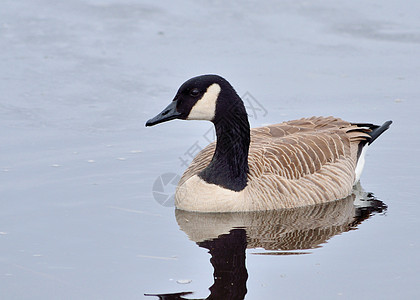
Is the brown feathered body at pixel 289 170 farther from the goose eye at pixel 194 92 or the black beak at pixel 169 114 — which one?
the goose eye at pixel 194 92

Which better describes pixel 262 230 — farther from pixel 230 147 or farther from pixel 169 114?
pixel 169 114

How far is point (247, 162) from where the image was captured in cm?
807

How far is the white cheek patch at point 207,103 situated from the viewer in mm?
7723

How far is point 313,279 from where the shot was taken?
19.8ft

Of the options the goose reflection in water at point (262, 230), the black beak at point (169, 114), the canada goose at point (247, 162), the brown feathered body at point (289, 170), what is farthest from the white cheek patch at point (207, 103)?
the goose reflection in water at point (262, 230)

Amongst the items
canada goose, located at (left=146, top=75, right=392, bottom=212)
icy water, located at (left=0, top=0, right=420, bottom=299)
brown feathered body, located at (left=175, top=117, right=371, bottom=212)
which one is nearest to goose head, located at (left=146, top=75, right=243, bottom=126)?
canada goose, located at (left=146, top=75, right=392, bottom=212)

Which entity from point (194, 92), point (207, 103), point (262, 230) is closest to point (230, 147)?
point (207, 103)

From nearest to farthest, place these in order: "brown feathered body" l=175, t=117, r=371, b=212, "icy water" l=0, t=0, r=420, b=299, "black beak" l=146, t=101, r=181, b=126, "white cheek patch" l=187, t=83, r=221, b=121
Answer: "icy water" l=0, t=0, r=420, b=299 < "black beak" l=146, t=101, r=181, b=126 < "white cheek patch" l=187, t=83, r=221, b=121 < "brown feathered body" l=175, t=117, r=371, b=212

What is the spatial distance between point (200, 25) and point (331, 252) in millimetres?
8871

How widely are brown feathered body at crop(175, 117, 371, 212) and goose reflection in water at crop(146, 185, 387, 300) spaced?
12 cm

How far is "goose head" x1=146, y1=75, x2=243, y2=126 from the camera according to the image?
7.68 m

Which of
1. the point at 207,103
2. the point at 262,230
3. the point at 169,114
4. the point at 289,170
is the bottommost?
the point at 262,230

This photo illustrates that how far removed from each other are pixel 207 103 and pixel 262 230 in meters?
1.44

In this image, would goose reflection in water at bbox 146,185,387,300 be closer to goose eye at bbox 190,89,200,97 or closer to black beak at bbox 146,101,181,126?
black beak at bbox 146,101,181,126
